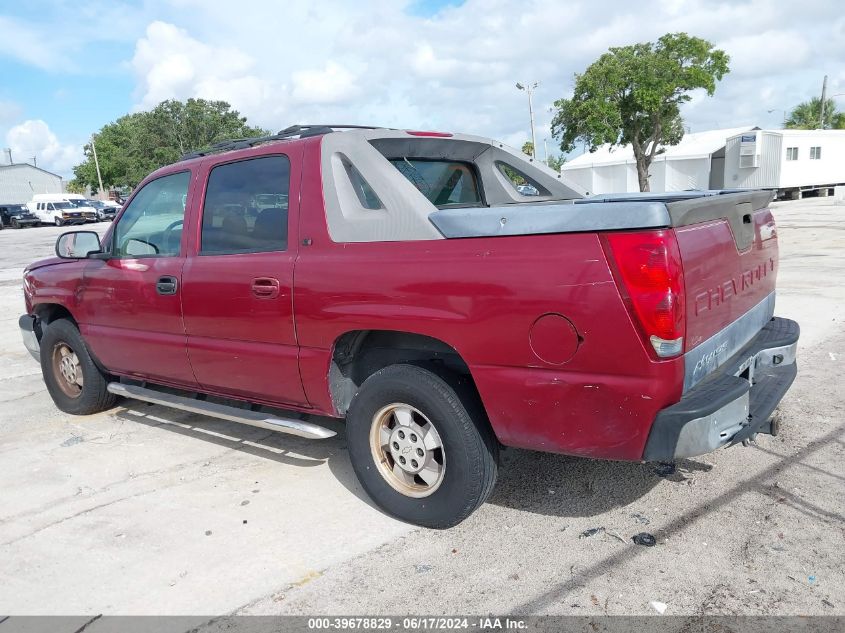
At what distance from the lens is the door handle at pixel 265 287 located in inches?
146

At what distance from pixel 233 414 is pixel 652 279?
2.64 meters

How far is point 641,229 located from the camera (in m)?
2.62

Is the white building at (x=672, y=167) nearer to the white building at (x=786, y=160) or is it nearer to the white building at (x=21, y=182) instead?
the white building at (x=786, y=160)

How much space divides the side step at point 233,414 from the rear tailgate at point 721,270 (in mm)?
Result: 1918

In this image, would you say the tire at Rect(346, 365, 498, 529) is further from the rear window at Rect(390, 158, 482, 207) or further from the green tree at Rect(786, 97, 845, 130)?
the green tree at Rect(786, 97, 845, 130)

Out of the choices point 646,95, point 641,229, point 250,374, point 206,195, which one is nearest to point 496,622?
point 641,229

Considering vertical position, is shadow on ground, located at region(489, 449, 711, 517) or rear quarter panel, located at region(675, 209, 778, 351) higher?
rear quarter panel, located at region(675, 209, 778, 351)

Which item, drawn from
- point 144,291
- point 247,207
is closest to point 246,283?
point 247,207

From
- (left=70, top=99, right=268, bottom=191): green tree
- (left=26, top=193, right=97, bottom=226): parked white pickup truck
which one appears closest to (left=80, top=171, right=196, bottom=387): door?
(left=26, top=193, right=97, bottom=226): parked white pickup truck

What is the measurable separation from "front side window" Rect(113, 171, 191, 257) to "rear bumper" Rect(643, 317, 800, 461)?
124 inches

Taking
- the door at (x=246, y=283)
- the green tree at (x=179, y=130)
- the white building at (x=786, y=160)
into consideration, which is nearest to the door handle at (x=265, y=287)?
the door at (x=246, y=283)

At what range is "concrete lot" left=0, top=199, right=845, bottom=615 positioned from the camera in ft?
9.44

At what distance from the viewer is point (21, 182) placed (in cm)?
7856

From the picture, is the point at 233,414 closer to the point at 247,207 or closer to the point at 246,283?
the point at 246,283
